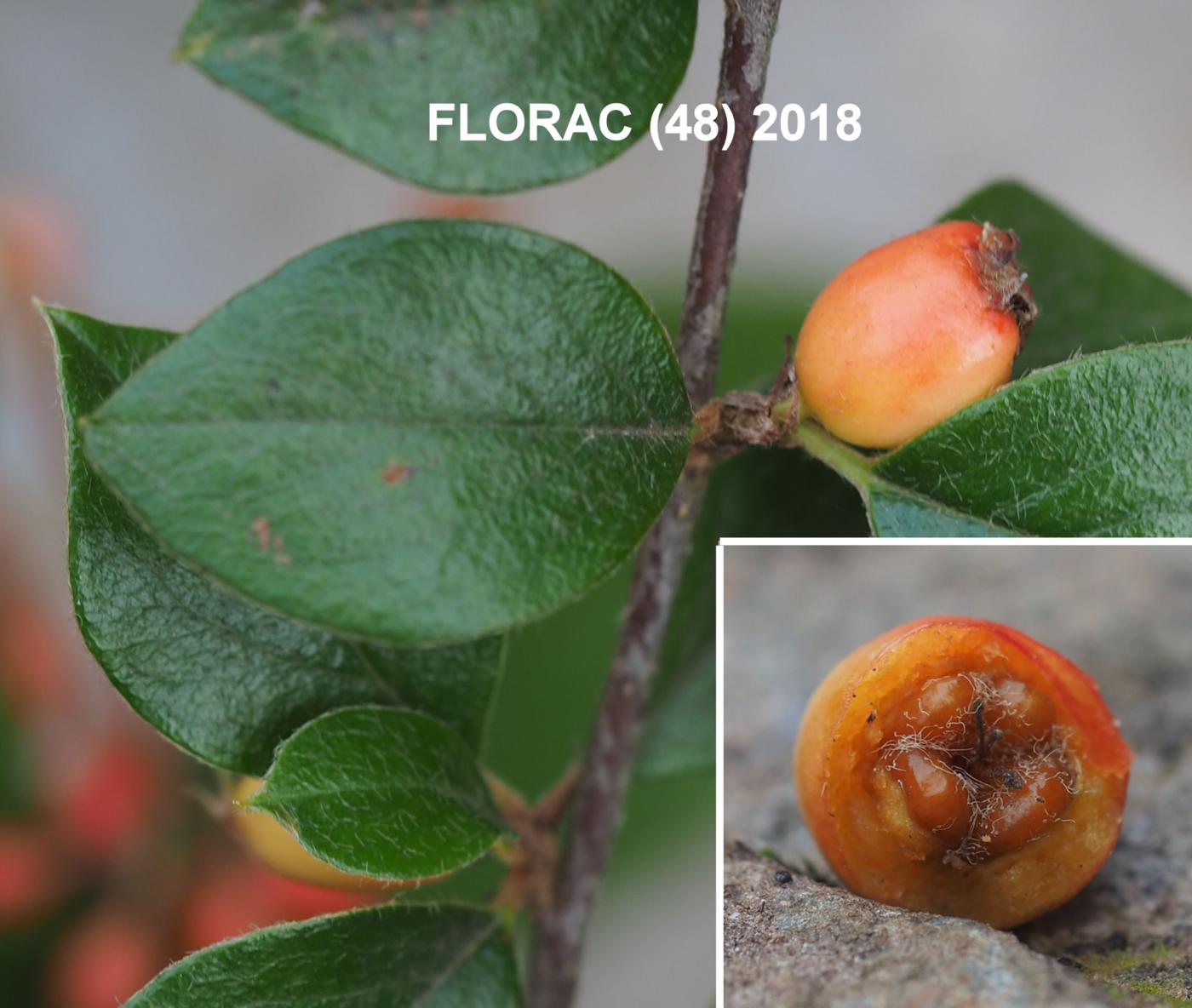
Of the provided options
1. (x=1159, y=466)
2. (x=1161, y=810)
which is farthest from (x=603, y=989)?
(x=1159, y=466)

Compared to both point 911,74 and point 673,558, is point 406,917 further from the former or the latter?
point 911,74

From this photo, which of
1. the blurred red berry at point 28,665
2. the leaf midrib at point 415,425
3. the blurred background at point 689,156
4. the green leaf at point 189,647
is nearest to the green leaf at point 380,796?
the green leaf at point 189,647

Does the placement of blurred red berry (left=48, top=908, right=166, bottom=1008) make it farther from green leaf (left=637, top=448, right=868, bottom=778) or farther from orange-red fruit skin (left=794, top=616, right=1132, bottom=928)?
orange-red fruit skin (left=794, top=616, right=1132, bottom=928)

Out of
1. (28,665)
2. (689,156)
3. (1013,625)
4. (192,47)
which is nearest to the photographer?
(192,47)

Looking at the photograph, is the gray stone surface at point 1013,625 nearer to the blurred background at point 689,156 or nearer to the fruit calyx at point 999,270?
the fruit calyx at point 999,270

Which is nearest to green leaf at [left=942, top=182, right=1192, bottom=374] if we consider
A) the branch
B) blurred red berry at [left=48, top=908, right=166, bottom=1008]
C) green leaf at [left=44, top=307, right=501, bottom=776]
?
the branch

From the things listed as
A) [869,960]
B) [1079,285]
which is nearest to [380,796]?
[869,960]

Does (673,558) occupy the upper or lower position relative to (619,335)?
lower

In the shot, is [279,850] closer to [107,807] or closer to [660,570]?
[660,570]
